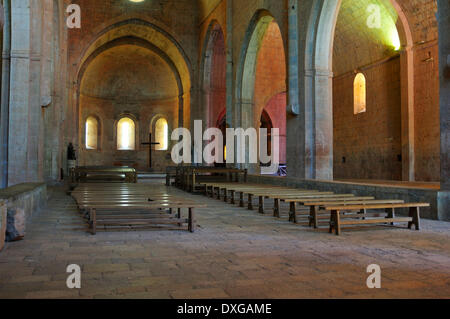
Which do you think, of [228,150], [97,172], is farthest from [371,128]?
[97,172]

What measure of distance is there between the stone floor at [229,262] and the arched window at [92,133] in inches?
982

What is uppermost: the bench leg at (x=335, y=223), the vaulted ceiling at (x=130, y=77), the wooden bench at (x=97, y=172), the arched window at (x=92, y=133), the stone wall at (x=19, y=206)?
the vaulted ceiling at (x=130, y=77)

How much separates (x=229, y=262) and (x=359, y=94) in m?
15.6

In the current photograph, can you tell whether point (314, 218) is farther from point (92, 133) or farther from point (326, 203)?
point (92, 133)

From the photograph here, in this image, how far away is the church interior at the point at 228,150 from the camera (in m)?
3.80

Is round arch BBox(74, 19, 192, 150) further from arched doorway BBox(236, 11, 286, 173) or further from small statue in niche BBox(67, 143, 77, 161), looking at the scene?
arched doorway BBox(236, 11, 286, 173)

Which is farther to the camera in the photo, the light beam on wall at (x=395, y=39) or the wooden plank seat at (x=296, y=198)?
the light beam on wall at (x=395, y=39)

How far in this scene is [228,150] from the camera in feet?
63.4

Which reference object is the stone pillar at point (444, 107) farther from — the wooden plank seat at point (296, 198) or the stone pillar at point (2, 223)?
the stone pillar at point (2, 223)

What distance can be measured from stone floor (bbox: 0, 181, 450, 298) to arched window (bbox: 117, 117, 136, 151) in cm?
2582

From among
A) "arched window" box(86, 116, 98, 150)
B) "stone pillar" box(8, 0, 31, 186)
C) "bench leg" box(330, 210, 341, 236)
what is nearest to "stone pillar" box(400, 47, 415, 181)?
"bench leg" box(330, 210, 341, 236)

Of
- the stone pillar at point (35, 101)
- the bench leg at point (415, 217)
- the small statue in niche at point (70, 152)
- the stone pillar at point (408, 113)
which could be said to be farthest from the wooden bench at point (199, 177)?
the bench leg at point (415, 217)

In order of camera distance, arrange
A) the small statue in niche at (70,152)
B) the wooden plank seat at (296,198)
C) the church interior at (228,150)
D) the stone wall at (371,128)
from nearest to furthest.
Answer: the church interior at (228,150)
the wooden plank seat at (296,198)
the stone wall at (371,128)
the small statue in niche at (70,152)
